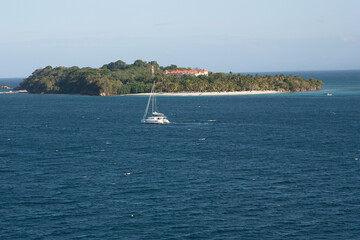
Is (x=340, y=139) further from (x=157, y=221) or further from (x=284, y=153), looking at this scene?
(x=157, y=221)

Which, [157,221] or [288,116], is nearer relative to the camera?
[157,221]

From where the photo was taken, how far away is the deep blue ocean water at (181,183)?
5591 cm

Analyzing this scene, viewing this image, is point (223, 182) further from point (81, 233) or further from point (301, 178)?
point (81, 233)

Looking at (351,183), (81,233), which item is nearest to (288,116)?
(351,183)

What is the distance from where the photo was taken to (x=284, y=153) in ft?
324

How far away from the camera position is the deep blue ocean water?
183 ft

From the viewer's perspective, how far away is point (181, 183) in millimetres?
74312

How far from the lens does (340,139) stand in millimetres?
115438

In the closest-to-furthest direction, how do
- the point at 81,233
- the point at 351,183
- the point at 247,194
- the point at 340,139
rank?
1. the point at 81,233
2. the point at 247,194
3. the point at 351,183
4. the point at 340,139

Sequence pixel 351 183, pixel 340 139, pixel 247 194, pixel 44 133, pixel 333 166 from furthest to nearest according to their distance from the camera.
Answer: pixel 44 133, pixel 340 139, pixel 333 166, pixel 351 183, pixel 247 194

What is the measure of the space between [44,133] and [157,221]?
3264 inches

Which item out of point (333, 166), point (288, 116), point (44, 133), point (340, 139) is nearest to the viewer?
point (333, 166)

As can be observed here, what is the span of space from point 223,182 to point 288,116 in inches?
4078

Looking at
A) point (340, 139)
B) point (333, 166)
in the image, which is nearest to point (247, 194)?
point (333, 166)
